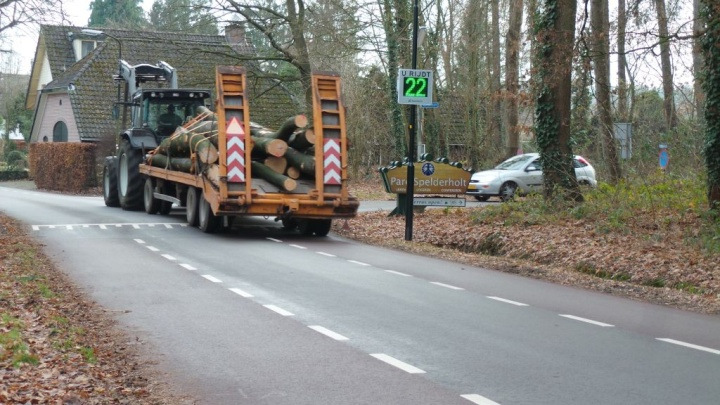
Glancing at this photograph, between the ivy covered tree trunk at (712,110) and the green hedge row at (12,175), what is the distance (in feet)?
160

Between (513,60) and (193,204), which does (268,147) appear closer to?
(193,204)

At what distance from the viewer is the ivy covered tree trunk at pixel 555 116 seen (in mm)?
21453

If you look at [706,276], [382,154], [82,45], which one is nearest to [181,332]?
[706,276]

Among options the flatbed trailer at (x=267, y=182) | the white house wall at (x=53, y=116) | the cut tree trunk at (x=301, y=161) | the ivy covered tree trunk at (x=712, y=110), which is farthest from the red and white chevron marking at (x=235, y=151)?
the white house wall at (x=53, y=116)

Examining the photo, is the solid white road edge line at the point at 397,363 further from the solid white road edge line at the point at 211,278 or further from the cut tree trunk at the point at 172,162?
the cut tree trunk at the point at 172,162

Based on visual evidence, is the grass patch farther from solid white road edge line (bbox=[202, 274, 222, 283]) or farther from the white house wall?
the white house wall

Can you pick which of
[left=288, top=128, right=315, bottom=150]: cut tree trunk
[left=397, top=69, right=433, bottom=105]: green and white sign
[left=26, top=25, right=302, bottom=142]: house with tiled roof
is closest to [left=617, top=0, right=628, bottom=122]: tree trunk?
[left=397, top=69, right=433, bottom=105]: green and white sign

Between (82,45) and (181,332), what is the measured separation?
5385 cm

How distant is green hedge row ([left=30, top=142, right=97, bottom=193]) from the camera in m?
44.2

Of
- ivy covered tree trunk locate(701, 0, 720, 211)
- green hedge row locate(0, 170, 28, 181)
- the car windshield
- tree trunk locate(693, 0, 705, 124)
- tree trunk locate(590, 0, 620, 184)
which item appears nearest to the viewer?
ivy covered tree trunk locate(701, 0, 720, 211)

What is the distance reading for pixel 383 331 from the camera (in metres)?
10.3

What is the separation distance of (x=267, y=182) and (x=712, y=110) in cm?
862

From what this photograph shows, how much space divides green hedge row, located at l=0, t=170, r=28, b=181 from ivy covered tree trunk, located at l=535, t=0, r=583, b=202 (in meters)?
43.8

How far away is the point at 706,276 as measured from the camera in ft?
48.0
